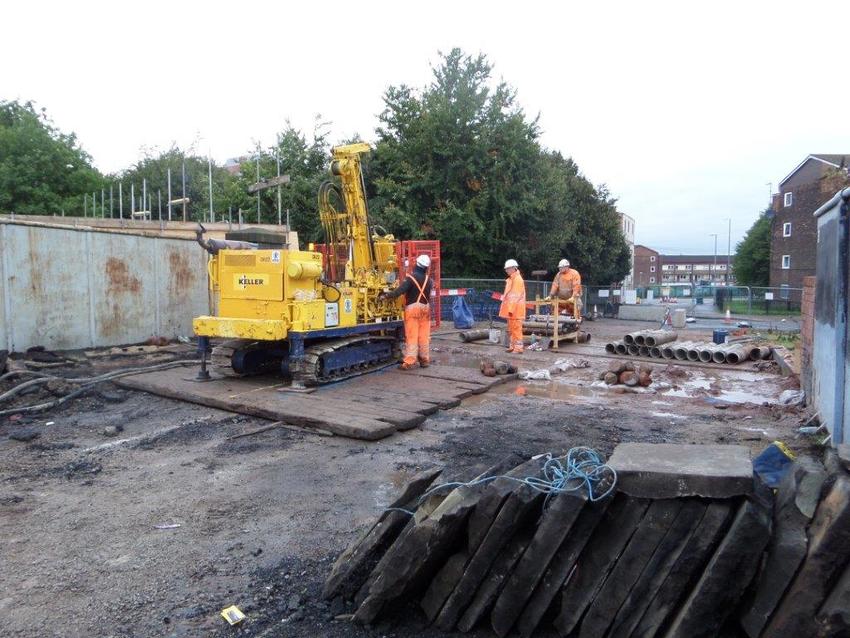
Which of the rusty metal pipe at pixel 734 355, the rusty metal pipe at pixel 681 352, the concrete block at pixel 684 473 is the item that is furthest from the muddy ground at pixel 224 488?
the rusty metal pipe at pixel 681 352

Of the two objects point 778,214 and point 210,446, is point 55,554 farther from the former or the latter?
point 778,214

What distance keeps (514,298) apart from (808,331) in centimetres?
604

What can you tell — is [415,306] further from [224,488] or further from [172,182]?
[172,182]

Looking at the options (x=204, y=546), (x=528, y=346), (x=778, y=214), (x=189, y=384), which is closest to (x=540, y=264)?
(x=528, y=346)

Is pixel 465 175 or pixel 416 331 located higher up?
pixel 465 175

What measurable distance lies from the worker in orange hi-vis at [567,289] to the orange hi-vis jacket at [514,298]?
195cm

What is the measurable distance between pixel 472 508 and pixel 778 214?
5149 cm

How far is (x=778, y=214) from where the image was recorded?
46.9 m

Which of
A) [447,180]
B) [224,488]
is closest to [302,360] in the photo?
[224,488]

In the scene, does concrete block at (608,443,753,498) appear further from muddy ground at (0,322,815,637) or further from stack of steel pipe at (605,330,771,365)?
stack of steel pipe at (605,330,771,365)

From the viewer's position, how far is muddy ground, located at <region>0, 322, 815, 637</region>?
3629 millimetres

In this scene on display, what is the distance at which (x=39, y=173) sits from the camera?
1145 inches

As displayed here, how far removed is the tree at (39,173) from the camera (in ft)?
92.5

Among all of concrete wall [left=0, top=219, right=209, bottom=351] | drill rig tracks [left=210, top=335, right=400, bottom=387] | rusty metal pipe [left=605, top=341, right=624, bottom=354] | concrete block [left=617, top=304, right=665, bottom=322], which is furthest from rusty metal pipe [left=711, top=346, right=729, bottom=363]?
concrete block [left=617, top=304, right=665, bottom=322]
